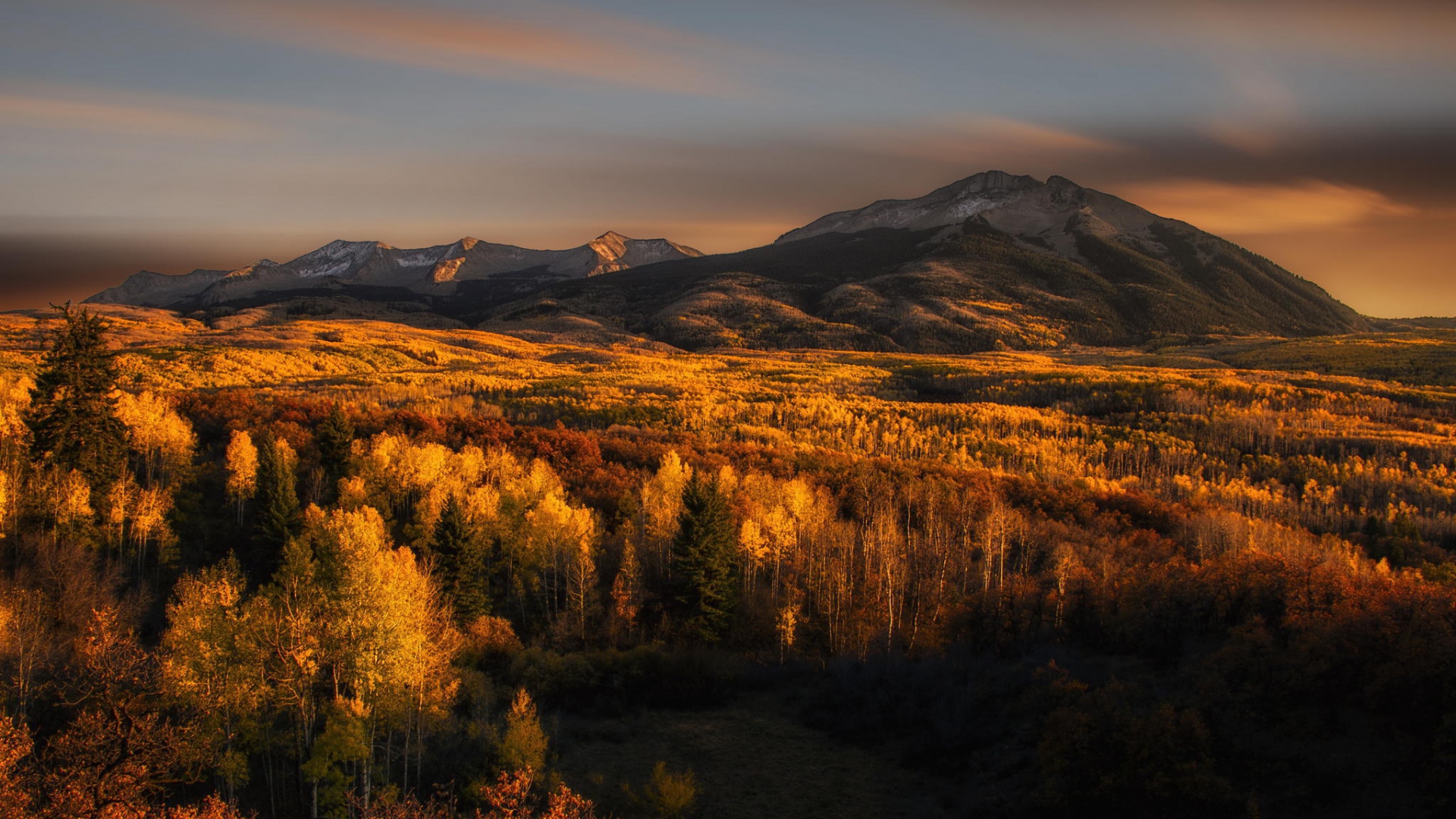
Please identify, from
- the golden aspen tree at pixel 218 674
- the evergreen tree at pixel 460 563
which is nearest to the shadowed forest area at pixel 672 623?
the golden aspen tree at pixel 218 674

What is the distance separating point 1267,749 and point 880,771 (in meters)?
15.0

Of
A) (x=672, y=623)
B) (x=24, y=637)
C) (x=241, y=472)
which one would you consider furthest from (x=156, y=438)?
(x=672, y=623)

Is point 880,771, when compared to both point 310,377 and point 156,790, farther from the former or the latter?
point 310,377

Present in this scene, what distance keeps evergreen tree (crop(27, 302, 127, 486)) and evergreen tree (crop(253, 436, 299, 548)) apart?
11.3m

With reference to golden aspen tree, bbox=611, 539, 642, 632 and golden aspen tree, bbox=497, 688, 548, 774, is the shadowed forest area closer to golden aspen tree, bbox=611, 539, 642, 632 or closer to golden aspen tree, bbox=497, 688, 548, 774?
golden aspen tree, bbox=497, 688, 548, 774

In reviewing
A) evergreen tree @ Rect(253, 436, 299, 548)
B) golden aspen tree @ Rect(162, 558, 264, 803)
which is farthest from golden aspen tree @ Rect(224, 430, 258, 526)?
golden aspen tree @ Rect(162, 558, 264, 803)

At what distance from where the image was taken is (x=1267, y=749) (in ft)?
86.4

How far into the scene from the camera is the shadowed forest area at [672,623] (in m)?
27.4

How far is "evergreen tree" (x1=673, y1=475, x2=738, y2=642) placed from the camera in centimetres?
5359

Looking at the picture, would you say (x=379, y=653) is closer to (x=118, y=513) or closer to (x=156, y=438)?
(x=118, y=513)

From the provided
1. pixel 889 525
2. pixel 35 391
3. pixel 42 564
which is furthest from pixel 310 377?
pixel 889 525

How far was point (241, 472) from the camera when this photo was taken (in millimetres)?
66312

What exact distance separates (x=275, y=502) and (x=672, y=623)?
30173mm

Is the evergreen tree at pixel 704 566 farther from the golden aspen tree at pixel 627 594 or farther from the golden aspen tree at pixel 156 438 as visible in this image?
the golden aspen tree at pixel 156 438
